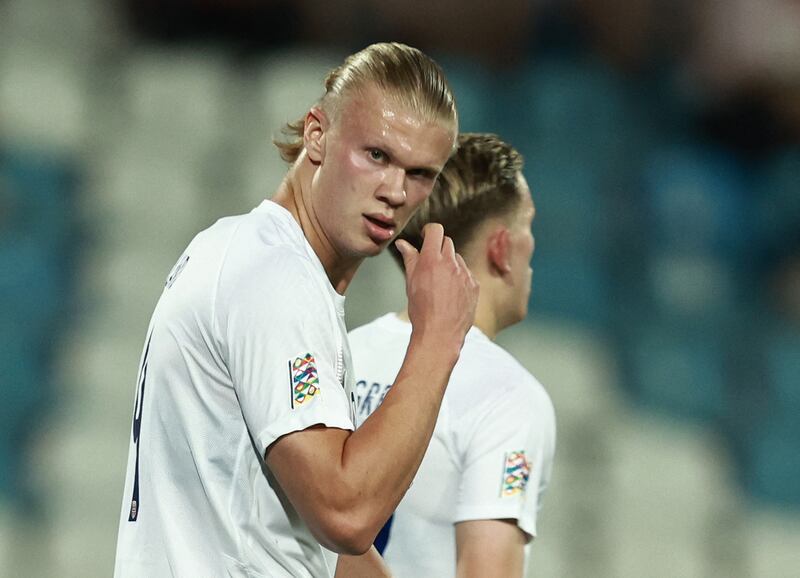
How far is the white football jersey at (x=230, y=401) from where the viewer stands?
152 centimetres

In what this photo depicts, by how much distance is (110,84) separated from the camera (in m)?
Result: 4.91

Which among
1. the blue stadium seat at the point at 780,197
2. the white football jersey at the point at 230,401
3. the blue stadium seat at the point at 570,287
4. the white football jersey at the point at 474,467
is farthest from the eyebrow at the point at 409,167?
the blue stadium seat at the point at 780,197

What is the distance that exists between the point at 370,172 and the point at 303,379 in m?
0.41

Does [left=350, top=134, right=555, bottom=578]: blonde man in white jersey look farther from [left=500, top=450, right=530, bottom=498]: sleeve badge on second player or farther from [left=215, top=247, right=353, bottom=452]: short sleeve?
[left=215, top=247, right=353, bottom=452]: short sleeve

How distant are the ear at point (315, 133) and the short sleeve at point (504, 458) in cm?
75

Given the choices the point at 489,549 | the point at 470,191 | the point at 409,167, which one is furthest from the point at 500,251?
the point at 409,167

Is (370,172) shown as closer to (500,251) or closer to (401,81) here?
(401,81)

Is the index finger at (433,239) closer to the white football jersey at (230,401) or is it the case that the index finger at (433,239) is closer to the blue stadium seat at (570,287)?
the white football jersey at (230,401)

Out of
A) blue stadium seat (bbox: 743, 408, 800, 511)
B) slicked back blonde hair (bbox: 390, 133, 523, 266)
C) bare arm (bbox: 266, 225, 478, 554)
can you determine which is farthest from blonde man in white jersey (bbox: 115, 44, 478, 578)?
blue stadium seat (bbox: 743, 408, 800, 511)

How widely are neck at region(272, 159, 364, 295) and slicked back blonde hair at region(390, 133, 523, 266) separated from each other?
0.75 m

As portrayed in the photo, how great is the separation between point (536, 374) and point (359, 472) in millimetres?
3245

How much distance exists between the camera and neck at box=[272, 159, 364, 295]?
70.5 inches

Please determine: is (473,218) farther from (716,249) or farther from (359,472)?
(716,249)

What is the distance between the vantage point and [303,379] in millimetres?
1514
